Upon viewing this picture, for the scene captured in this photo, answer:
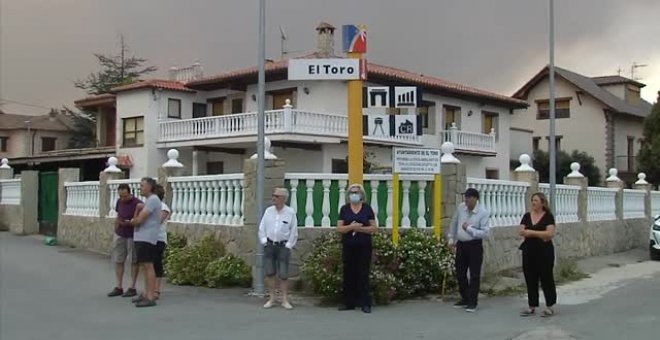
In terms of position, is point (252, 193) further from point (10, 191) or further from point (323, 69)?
point (10, 191)

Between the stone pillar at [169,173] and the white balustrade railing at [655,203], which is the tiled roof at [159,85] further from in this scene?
the stone pillar at [169,173]

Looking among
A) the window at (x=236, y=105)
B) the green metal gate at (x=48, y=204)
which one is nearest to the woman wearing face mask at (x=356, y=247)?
the green metal gate at (x=48, y=204)

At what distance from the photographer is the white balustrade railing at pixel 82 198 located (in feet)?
58.3

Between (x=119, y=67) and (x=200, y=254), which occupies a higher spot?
(x=119, y=67)

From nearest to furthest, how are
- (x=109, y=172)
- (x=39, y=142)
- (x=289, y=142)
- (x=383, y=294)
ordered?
(x=383, y=294) → (x=109, y=172) → (x=289, y=142) → (x=39, y=142)

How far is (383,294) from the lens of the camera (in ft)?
35.9

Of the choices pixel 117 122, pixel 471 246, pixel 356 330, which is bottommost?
pixel 356 330

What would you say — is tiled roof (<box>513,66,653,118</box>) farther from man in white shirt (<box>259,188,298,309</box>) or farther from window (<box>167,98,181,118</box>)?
man in white shirt (<box>259,188,298,309</box>)

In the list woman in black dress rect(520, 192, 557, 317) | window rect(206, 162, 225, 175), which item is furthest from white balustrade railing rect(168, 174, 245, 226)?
window rect(206, 162, 225, 175)

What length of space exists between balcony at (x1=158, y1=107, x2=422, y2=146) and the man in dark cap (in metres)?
17.6

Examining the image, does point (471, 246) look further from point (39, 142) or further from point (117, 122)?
point (39, 142)

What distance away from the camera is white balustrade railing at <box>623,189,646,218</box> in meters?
21.7

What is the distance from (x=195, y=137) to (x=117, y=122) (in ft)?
21.1

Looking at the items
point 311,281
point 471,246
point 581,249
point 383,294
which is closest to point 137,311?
point 311,281
